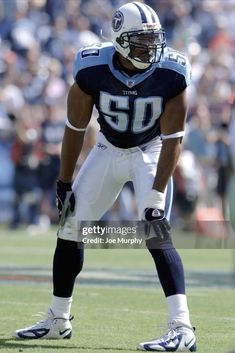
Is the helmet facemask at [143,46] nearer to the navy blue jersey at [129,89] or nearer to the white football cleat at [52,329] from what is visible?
the navy blue jersey at [129,89]

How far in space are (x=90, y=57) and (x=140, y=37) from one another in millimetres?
284

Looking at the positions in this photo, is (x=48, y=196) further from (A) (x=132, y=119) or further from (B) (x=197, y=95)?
(A) (x=132, y=119)

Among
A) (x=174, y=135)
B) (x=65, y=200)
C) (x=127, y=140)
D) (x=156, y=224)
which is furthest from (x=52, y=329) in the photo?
(x=174, y=135)

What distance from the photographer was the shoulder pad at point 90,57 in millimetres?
5180

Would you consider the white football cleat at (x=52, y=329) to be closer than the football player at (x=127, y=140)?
No

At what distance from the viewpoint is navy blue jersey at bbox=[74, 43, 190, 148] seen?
510 centimetres

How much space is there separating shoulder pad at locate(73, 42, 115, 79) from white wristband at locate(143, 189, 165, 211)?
2.44ft

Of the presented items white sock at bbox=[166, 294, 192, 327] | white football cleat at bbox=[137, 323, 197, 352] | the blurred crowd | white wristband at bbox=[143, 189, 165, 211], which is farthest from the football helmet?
the blurred crowd

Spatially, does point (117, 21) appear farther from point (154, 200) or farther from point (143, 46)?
point (154, 200)

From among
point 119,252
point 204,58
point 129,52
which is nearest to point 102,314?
point 129,52

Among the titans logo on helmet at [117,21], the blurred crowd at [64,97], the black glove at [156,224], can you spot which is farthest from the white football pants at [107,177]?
the blurred crowd at [64,97]

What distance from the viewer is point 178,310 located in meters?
4.93

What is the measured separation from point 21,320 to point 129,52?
179 cm

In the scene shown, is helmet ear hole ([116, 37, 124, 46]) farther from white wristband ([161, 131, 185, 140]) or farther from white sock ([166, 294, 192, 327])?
white sock ([166, 294, 192, 327])
